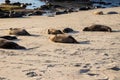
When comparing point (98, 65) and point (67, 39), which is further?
point (67, 39)

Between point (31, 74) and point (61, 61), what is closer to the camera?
point (31, 74)

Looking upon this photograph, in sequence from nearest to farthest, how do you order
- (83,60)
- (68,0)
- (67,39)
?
(83,60)
(67,39)
(68,0)

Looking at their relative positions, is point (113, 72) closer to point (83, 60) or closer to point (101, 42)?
point (83, 60)

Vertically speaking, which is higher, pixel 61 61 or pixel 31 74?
pixel 31 74

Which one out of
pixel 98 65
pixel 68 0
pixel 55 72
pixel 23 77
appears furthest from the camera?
pixel 68 0

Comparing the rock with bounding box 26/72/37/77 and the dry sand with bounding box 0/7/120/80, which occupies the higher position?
the rock with bounding box 26/72/37/77

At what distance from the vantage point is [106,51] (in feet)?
37.9

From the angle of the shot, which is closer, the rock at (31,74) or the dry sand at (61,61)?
the rock at (31,74)

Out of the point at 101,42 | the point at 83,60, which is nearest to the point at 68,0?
the point at 101,42

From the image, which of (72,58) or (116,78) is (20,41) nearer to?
(72,58)

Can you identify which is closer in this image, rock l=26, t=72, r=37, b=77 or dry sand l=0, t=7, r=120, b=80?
rock l=26, t=72, r=37, b=77

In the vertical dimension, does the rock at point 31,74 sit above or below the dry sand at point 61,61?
above

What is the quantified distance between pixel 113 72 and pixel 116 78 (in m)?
0.53

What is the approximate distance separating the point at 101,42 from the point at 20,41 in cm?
298
